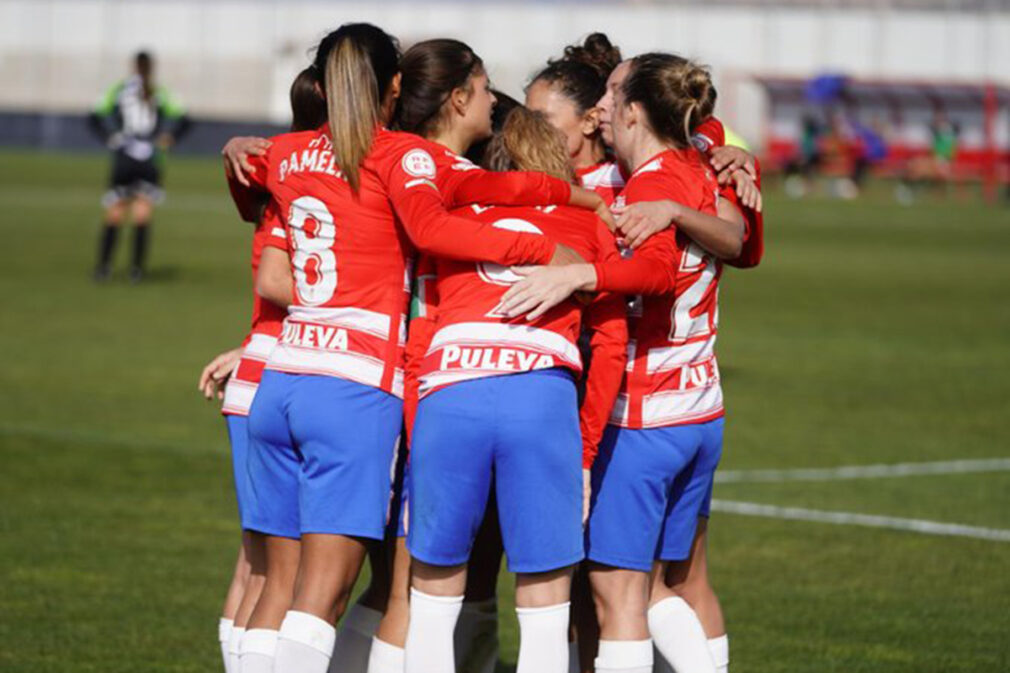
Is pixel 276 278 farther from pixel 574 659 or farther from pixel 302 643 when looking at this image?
pixel 574 659

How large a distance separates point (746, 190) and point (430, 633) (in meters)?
1.55

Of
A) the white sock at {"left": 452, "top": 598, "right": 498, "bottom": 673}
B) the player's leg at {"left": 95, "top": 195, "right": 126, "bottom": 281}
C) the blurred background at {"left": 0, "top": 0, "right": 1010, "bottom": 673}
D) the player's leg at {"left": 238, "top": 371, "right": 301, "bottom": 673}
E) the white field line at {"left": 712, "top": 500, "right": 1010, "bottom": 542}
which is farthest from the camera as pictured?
the player's leg at {"left": 95, "top": 195, "right": 126, "bottom": 281}

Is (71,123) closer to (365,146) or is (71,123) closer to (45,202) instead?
(45,202)

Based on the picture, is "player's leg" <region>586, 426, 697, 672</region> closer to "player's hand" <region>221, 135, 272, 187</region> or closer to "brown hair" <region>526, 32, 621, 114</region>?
"brown hair" <region>526, 32, 621, 114</region>

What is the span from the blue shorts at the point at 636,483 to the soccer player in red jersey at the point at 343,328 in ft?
1.91

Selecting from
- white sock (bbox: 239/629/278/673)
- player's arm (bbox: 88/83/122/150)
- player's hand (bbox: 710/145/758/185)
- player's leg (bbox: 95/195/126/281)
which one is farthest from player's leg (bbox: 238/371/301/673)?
player's arm (bbox: 88/83/122/150)

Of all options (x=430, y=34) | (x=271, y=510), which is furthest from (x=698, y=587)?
(x=430, y=34)

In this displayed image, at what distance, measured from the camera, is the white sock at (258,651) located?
4.68 meters

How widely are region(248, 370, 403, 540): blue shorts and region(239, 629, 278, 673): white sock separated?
324 millimetres

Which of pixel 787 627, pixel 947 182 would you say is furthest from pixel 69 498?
pixel 947 182

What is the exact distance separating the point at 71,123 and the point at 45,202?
2690 cm

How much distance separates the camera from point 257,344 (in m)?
5.13

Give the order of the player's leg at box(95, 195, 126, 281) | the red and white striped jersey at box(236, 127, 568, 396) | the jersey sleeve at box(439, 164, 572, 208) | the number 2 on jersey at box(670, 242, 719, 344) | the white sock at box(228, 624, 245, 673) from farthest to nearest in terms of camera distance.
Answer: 1. the player's leg at box(95, 195, 126, 281)
2. the white sock at box(228, 624, 245, 673)
3. the number 2 on jersey at box(670, 242, 719, 344)
4. the red and white striped jersey at box(236, 127, 568, 396)
5. the jersey sleeve at box(439, 164, 572, 208)

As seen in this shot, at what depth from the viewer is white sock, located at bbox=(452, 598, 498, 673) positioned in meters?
5.34
